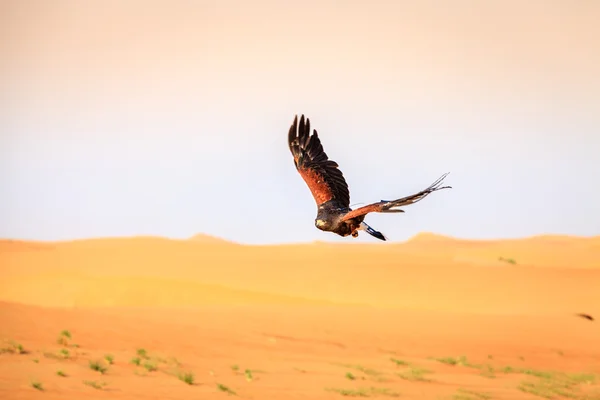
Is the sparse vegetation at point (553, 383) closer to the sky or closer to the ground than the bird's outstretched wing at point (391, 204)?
closer to the ground

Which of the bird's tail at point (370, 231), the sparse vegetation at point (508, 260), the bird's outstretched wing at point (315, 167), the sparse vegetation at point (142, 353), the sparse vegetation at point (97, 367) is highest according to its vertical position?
the sparse vegetation at point (508, 260)

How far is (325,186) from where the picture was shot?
1326 cm

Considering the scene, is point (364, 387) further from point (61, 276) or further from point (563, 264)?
point (563, 264)

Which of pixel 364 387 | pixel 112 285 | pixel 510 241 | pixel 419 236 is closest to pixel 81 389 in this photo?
pixel 364 387

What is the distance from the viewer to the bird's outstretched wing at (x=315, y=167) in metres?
13.1

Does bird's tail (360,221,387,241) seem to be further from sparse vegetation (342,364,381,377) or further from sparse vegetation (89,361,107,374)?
sparse vegetation (342,364,381,377)

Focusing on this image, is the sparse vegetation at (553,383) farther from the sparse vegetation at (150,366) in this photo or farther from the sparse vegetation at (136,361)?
the sparse vegetation at (136,361)

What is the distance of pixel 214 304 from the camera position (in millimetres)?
35750

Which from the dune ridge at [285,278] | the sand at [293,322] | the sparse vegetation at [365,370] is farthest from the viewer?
the dune ridge at [285,278]

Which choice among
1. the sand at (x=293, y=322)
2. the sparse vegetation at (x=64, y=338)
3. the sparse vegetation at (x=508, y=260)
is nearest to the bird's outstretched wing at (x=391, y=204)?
the sand at (x=293, y=322)

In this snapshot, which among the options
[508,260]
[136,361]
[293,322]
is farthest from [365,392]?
[508,260]

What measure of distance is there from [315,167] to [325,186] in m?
0.56

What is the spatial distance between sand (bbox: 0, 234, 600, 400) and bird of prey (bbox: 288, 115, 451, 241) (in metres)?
7.17

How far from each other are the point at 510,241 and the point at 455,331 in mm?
36380
